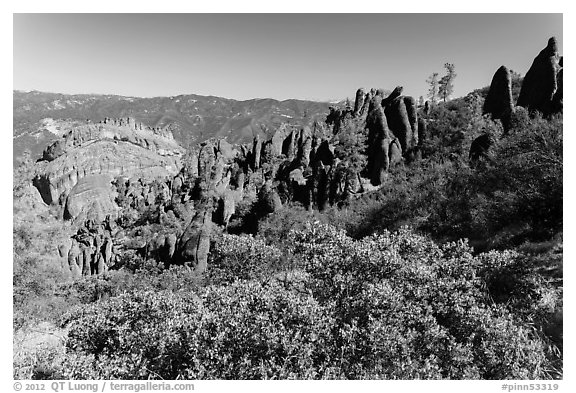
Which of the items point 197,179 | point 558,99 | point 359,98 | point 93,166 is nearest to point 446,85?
point 359,98

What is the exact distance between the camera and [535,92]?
50438mm

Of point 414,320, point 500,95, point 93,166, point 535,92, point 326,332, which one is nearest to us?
point 326,332

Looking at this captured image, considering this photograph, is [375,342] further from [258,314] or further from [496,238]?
[496,238]

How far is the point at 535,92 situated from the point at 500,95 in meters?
10.5

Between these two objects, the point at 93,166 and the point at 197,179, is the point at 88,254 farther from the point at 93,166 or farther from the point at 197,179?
the point at 93,166

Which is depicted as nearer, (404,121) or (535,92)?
(535,92)

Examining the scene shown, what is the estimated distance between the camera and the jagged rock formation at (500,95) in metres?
58.3

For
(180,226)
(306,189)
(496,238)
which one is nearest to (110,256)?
(180,226)

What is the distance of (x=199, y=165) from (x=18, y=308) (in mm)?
86205

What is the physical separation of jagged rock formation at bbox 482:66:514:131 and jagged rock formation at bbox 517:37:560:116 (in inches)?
171

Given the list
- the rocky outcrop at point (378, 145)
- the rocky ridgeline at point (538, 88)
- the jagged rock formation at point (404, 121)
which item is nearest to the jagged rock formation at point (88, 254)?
the rocky outcrop at point (378, 145)

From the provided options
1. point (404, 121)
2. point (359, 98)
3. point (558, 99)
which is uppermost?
point (359, 98)

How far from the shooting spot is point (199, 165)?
11081cm
